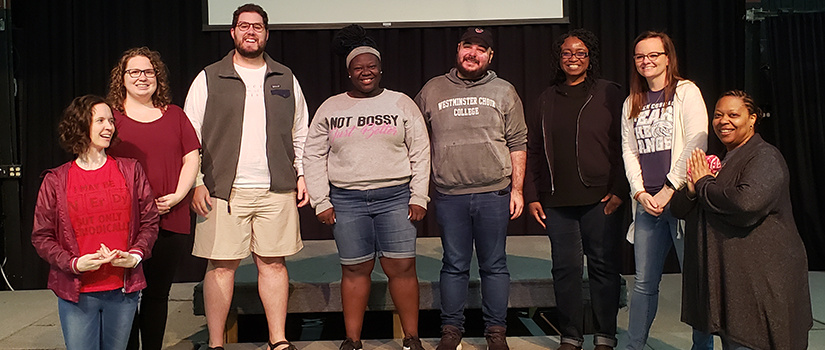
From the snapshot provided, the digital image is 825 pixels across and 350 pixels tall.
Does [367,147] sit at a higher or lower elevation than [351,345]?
higher

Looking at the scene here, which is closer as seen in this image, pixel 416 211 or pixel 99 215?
pixel 99 215

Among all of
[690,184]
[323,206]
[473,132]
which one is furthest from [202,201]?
[690,184]

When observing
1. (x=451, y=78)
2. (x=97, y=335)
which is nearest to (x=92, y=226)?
(x=97, y=335)

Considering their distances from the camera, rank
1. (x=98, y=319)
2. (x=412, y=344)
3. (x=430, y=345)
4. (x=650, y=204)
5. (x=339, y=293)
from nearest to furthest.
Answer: (x=98, y=319) → (x=650, y=204) → (x=412, y=344) → (x=430, y=345) → (x=339, y=293)

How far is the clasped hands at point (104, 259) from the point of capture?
1978mm

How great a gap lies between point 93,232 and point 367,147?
1.00m

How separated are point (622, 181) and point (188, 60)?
11.2 ft

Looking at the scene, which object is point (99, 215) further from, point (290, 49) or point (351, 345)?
point (290, 49)

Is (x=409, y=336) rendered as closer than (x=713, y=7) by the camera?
Yes

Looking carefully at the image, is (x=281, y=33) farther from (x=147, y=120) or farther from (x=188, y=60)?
(x=147, y=120)

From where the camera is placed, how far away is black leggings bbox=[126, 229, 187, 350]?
2426mm

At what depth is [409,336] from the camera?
2.65m

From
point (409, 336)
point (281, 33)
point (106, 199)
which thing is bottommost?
point (409, 336)

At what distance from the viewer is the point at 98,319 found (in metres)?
2.10
